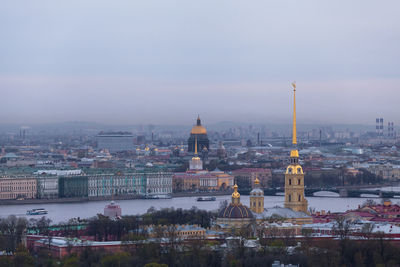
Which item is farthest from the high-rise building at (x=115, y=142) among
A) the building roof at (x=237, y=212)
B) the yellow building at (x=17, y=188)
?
the building roof at (x=237, y=212)

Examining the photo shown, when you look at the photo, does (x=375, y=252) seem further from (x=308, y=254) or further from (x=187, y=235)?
(x=187, y=235)

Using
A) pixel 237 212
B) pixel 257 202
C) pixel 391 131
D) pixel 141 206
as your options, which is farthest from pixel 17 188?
pixel 391 131

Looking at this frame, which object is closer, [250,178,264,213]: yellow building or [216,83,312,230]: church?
[216,83,312,230]: church

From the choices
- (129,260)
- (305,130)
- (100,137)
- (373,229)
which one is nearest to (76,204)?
(373,229)

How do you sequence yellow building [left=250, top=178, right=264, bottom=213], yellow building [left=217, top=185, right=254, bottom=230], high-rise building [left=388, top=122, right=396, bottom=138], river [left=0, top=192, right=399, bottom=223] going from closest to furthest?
1. yellow building [left=217, top=185, right=254, bottom=230]
2. yellow building [left=250, top=178, right=264, bottom=213]
3. river [left=0, top=192, right=399, bottom=223]
4. high-rise building [left=388, top=122, right=396, bottom=138]

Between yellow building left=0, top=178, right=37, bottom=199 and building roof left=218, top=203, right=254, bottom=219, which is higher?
building roof left=218, top=203, right=254, bottom=219

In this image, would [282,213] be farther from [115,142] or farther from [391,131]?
[391,131]

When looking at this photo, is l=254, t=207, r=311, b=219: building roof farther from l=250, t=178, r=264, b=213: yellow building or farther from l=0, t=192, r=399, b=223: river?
l=0, t=192, r=399, b=223: river

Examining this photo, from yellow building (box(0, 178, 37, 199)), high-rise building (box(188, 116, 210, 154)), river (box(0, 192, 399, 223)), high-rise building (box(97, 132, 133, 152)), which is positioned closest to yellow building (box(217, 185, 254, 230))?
river (box(0, 192, 399, 223))
